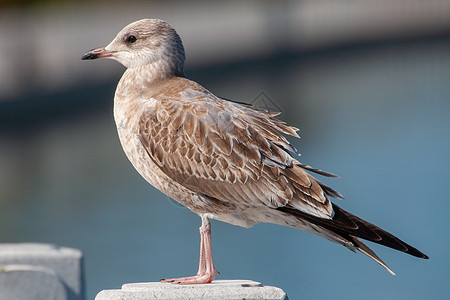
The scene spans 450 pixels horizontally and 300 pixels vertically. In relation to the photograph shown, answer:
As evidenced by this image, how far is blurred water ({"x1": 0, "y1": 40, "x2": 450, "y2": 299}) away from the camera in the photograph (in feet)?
52.5

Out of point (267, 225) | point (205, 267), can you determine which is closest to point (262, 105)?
point (205, 267)

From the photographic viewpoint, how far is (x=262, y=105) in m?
7.14

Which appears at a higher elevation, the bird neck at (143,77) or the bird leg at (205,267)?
the bird neck at (143,77)

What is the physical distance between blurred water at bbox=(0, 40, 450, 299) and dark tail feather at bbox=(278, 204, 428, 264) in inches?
111

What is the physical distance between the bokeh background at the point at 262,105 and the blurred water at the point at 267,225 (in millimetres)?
59

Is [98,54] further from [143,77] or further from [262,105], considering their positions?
[262,105]

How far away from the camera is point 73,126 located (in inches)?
1258

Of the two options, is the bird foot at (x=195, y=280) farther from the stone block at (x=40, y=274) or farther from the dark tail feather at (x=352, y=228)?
the stone block at (x=40, y=274)

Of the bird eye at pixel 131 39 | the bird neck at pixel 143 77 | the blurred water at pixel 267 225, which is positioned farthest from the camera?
the blurred water at pixel 267 225

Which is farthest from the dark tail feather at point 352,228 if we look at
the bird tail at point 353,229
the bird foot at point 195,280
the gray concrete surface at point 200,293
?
the gray concrete surface at point 200,293

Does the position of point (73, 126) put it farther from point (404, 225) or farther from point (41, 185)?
point (404, 225)

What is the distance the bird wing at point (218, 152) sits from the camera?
18.5 feet

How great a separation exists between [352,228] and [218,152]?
99cm

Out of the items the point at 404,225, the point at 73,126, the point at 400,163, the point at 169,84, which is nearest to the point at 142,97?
the point at 169,84
